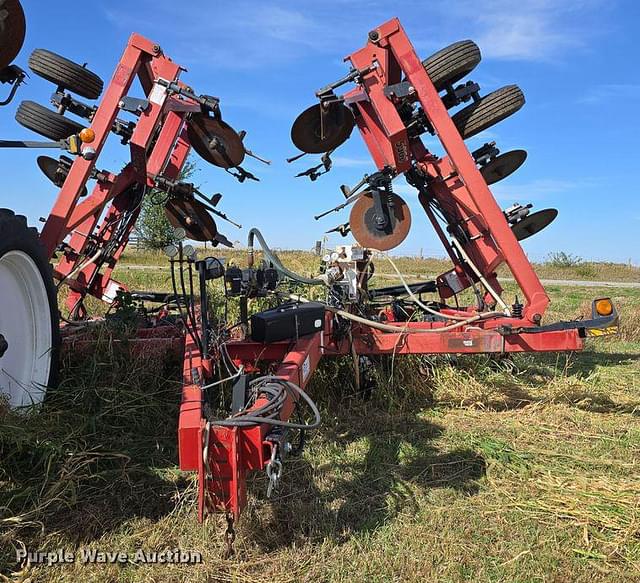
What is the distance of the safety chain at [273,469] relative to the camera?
253cm

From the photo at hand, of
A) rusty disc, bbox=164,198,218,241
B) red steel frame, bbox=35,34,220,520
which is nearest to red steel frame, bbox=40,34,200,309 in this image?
red steel frame, bbox=35,34,220,520

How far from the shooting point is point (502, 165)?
6277 mm

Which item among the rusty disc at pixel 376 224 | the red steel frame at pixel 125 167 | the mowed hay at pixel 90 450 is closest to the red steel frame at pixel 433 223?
the rusty disc at pixel 376 224

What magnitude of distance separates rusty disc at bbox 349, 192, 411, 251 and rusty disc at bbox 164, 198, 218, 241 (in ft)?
7.02

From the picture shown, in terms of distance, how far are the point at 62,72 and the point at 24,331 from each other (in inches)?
126

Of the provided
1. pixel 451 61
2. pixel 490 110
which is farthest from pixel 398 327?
pixel 451 61

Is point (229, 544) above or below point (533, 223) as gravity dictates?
below

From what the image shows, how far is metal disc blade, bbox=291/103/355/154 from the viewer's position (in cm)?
636

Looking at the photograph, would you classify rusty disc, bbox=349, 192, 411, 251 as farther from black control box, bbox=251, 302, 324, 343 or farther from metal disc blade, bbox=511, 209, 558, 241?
black control box, bbox=251, 302, 324, 343

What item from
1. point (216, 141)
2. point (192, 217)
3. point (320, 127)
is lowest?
point (192, 217)

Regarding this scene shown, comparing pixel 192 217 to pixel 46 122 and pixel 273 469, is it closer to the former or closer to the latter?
pixel 46 122

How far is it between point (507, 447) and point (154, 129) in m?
4.23

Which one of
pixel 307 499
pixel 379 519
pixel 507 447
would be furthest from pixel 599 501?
pixel 307 499

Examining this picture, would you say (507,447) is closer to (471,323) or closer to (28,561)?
(471,323)
